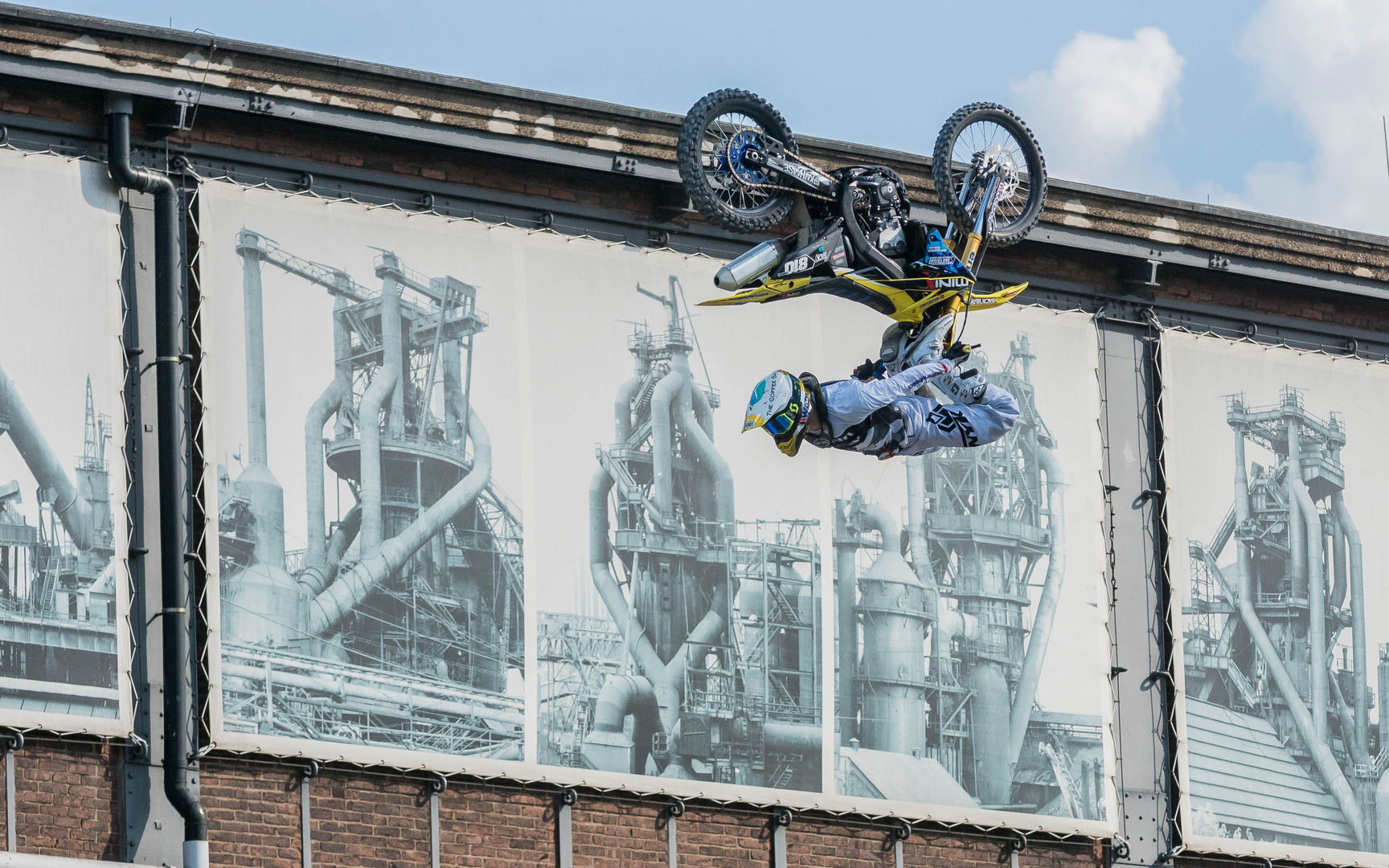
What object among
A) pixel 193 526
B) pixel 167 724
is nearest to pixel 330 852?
pixel 167 724

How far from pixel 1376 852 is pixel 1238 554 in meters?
2.90

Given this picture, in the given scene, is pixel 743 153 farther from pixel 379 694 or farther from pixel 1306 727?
pixel 1306 727

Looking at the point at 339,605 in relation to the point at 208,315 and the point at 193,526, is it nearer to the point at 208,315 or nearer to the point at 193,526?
the point at 193,526

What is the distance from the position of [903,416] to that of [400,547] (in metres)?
6.57

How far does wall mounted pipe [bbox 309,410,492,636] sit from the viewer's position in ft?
59.8

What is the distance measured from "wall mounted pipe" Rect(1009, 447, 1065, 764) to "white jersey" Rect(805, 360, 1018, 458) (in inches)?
284

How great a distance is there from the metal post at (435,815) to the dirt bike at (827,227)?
622 centimetres

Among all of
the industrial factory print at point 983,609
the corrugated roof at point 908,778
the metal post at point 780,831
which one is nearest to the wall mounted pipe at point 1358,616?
the industrial factory print at point 983,609

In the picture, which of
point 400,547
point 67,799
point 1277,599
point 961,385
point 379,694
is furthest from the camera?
point 1277,599

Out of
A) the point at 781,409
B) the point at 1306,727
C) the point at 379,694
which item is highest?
the point at 781,409

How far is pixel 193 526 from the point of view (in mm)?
18109

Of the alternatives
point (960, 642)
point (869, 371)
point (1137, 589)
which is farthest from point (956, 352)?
point (1137, 589)

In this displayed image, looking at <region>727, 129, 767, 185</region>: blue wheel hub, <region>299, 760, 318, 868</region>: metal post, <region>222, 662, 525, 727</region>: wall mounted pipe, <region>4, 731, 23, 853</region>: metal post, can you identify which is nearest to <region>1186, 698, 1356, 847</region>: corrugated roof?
<region>222, 662, 525, 727</region>: wall mounted pipe

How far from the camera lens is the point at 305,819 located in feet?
58.6
